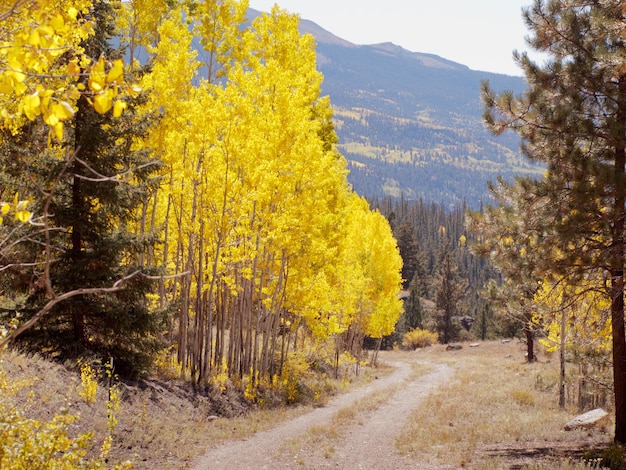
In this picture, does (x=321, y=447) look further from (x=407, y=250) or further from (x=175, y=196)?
(x=407, y=250)

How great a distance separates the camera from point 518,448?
10.2 m

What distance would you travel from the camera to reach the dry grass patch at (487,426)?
9852mm

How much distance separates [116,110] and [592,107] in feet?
31.0

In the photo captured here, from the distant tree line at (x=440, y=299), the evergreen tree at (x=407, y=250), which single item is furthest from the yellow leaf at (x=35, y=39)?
the evergreen tree at (x=407, y=250)

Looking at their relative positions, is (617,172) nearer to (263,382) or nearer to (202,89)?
(202,89)

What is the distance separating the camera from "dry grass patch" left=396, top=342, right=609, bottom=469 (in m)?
9.85

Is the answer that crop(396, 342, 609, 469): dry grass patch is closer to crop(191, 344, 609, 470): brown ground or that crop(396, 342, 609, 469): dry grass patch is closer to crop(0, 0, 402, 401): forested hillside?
crop(191, 344, 609, 470): brown ground

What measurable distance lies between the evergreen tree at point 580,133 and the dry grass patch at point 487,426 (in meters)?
1.94

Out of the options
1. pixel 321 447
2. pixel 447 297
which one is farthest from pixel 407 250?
pixel 321 447

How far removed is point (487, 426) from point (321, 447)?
458 cm

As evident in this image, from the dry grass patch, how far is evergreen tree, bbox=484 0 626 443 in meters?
1.94

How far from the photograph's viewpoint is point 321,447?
10195mm

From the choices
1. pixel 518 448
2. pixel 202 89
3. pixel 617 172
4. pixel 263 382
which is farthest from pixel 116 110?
pixel 263 382

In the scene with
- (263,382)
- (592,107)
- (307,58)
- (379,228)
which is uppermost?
(307,58)
